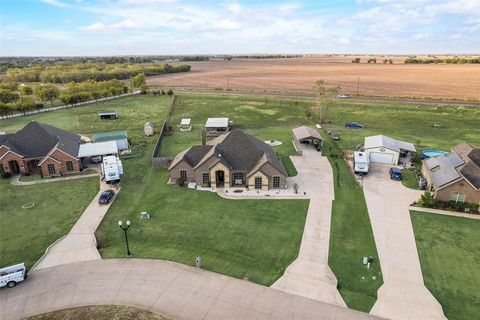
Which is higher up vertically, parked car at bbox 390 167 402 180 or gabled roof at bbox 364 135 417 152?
gabled roof at bbox 364 135 417 152

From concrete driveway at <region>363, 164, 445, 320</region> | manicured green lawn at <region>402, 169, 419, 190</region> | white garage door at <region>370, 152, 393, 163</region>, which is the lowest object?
concrete driveway at <region>363, 164, 445, 320</region>

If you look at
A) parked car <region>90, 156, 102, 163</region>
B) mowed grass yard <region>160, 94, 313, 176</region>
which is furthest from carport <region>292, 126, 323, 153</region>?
parked car <region>90, 156, 102, 163</region>

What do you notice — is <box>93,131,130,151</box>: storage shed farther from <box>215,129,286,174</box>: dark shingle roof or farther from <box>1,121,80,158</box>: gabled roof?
<box>215,129,286,174</box>: dark shingle roof

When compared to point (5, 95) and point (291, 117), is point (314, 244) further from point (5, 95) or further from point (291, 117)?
point (5, 95)

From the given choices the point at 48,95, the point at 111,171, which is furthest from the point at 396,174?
the point at 48,95

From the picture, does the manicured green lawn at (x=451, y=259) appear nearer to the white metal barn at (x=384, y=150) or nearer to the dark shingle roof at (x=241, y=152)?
the white metal barn at (x=384, y=150)

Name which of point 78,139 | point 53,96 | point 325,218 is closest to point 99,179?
point 78,139

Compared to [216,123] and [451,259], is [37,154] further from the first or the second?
[451,259]
